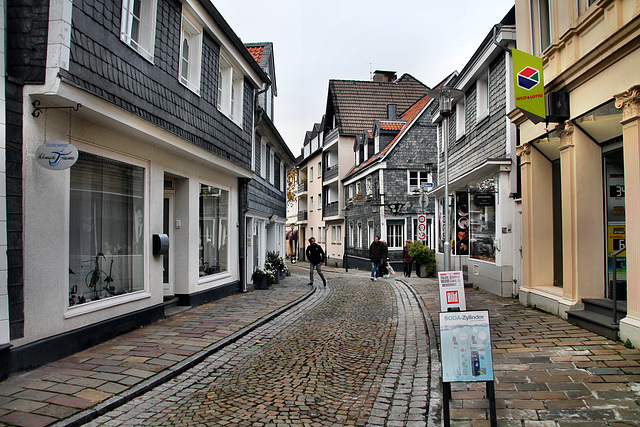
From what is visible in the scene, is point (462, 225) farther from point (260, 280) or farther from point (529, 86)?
point (529, 86)

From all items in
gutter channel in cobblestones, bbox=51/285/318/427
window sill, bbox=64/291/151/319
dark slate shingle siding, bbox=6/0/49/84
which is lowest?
gutter channel in cobblestones, bbox=51/285/318/427

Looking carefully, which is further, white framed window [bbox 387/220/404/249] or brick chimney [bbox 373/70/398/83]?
brick chimney [bbox 373/70/398/83]

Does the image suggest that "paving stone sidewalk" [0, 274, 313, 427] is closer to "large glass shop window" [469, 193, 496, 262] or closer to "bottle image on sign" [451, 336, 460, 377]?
"bottle image on sign" [451, 336, 460, 377]

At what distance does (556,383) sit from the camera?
5.27 metres

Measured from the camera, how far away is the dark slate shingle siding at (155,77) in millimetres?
6710

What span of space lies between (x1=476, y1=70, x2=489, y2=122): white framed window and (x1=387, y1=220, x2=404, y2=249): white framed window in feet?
48.6

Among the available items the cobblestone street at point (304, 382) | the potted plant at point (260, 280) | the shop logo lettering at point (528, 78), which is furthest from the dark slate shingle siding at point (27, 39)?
the potted plant at point (260, 280)

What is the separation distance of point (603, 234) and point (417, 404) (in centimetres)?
500

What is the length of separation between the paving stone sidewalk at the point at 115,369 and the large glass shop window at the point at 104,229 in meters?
0.85

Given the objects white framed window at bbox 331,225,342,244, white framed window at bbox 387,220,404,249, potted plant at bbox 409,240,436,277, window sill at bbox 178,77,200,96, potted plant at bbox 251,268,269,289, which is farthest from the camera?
white framed window at bbox 331,225,342,244

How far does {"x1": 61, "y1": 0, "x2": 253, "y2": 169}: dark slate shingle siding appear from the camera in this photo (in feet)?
22.0

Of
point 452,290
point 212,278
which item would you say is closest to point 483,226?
point 452,290

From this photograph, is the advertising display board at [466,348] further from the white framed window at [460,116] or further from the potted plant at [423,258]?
the potted plant at [423,258]

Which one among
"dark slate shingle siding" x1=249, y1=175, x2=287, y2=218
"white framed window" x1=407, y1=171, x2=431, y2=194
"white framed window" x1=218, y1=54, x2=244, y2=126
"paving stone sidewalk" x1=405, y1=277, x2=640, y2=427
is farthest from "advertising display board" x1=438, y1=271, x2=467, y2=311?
"white framed window" x1=407, y1=171, x2=431, y2=194
